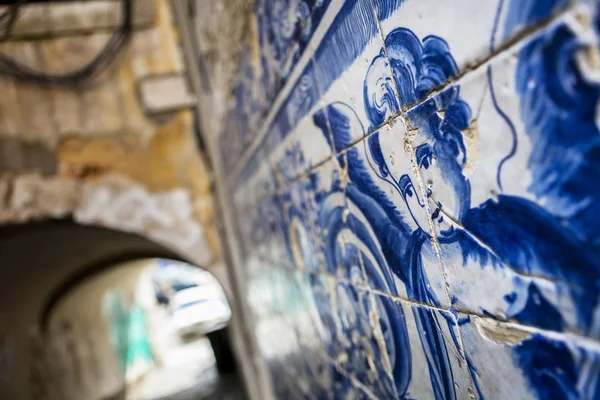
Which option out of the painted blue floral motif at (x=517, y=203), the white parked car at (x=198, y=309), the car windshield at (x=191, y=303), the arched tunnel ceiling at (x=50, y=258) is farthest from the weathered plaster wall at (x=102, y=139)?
the car windshield at (x=191, y=303)

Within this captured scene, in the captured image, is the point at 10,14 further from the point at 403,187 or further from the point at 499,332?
the point at 499,332

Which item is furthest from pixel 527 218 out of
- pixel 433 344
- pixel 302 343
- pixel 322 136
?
pixel 302 343

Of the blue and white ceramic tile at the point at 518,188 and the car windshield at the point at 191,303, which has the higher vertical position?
the blue and white ceramic tile at the point at 518,188

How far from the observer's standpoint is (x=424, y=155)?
0.44 meters

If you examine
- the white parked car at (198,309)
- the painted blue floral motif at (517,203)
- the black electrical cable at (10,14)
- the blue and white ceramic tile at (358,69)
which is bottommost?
the white parked car at (198,309)

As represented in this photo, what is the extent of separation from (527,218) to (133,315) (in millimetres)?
6507

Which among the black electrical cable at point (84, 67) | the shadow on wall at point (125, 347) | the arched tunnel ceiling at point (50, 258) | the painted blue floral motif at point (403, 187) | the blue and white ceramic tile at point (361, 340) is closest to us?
the painted blue floral motif at point (403, 187)

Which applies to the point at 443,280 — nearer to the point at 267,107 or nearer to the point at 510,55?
the point at 510,55

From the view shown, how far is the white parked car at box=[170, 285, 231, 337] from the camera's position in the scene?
869 centimetres

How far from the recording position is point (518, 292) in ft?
1.12

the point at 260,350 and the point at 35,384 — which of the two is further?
the point at 35,384

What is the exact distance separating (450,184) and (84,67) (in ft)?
7.88

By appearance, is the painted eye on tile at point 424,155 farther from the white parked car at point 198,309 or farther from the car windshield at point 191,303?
the car windshield at point 191,303

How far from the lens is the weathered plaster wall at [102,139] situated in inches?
86.2
